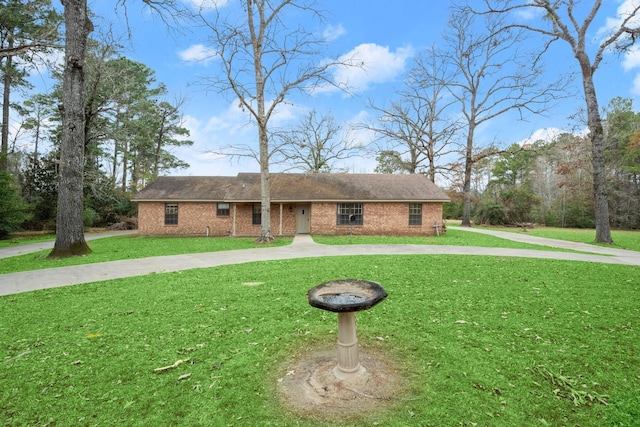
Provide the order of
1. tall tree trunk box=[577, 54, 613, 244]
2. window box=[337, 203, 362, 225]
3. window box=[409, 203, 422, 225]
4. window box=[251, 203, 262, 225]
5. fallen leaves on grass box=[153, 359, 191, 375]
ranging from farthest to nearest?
window box=[251, 203, 262, 225] → window box=[409, 203, 422, 225] → window box=[337, 203, 362, 225] → tall tree trunk box=[577, 54, 613, 244] → fallen leaves on grass box=[153, 359, 191, 375]

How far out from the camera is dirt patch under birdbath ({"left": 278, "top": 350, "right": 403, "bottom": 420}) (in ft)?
7.84

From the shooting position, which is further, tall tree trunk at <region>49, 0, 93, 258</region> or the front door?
the front door

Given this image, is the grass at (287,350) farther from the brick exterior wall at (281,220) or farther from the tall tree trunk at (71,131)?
Result: the brick exterior wall at (281,220)

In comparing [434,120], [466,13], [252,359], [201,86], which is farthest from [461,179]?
[252,359]

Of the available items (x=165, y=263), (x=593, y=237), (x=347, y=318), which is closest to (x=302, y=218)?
(x=165, y=263)

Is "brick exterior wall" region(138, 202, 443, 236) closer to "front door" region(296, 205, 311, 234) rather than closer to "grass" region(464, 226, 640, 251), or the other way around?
"front door" region(296, 205, 311, 234)

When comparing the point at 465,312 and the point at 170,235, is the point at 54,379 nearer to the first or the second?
the point at 465,312

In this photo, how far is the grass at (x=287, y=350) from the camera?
2.36m

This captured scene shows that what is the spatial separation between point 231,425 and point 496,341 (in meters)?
3.07

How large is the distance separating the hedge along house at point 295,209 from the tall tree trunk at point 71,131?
8.38 m

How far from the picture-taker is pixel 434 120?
90.0ft

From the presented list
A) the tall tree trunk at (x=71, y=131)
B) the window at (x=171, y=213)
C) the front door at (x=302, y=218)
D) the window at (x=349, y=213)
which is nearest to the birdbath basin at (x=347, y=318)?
the tall tree trunk at (x=71, y=131)

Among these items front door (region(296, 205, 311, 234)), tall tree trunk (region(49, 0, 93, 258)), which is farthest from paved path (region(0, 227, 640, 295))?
front door (region(296, 205, 311, 234))

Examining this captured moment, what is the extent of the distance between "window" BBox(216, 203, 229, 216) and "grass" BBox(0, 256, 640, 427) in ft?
41.6
